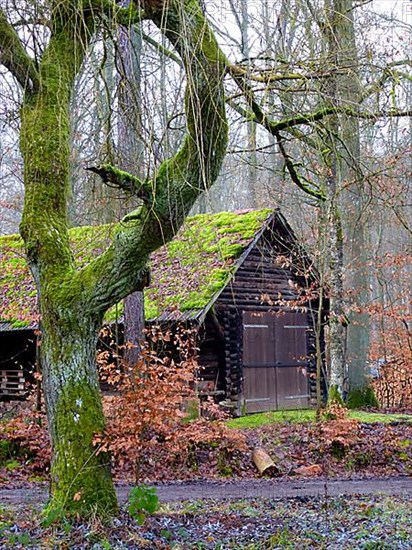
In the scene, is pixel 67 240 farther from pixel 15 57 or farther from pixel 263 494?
pixel 263 494

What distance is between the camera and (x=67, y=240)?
7387mm

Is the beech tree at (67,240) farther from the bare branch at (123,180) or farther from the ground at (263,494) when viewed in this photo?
the ground at (263,494)

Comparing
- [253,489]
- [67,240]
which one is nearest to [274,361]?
[253,489]

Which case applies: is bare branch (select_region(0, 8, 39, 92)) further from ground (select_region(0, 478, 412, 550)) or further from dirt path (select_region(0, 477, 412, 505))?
dirt path (select_region(0, 477, 412, 505))

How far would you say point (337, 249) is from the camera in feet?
46.5

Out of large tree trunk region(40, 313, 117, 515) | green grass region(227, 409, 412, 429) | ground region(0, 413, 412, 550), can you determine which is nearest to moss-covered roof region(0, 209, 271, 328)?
green grass region(227, 409, 412, 429)

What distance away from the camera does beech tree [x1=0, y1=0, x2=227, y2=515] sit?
645cm

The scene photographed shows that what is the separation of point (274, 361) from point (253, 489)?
749cm

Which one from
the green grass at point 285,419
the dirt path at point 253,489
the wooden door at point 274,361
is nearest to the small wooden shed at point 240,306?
the wooden door at point 274,361

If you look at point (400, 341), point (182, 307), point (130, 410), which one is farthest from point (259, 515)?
point (400, 341)

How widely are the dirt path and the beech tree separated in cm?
232

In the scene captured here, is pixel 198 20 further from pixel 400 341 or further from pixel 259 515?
pixel 400 341

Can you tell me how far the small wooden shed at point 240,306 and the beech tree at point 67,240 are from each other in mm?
7099

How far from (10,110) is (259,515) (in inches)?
199
